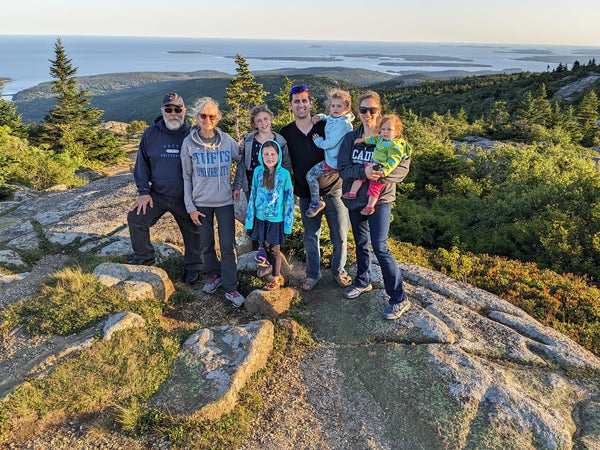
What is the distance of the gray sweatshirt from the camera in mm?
4852

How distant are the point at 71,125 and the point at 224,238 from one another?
98.1 ft

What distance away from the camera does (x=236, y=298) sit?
5.41 metres

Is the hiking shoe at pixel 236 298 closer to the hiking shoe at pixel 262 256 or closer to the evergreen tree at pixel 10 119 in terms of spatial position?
the hiking shoe at pixel 262 256

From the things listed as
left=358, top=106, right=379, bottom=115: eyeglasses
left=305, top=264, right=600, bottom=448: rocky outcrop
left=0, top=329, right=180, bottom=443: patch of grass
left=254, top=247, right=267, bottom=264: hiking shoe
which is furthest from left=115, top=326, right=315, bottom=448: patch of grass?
left=358, top=106, right=379, bottom=115: eyeglasses

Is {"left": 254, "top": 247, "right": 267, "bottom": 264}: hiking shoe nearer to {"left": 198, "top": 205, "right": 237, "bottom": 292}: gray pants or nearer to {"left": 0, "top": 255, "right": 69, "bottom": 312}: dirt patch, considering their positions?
{"left": 198, "top": 205, "right": 237, "bottom": 292}: gray pants

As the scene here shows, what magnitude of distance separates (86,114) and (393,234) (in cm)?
2849

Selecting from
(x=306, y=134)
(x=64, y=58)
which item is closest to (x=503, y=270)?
(x=306, y=134)

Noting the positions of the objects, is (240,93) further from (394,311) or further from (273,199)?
(394,311)

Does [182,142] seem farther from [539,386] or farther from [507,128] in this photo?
[507,128]

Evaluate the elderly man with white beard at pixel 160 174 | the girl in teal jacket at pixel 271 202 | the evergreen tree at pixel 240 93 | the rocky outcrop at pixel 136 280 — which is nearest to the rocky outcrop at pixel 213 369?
the girl in teal jacket at pixel 271 202

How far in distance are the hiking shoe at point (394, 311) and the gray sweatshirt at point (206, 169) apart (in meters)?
2.68

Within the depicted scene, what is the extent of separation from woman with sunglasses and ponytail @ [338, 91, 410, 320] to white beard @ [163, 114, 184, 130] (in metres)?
2.47

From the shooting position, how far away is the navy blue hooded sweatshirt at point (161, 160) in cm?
526

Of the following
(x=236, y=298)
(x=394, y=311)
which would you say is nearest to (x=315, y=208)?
(x=394, y=311)
